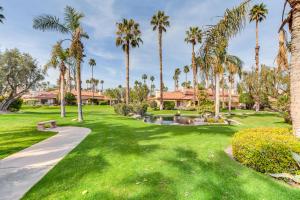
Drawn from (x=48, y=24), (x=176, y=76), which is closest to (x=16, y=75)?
(x=48, y=24)

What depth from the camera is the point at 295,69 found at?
6.02 m

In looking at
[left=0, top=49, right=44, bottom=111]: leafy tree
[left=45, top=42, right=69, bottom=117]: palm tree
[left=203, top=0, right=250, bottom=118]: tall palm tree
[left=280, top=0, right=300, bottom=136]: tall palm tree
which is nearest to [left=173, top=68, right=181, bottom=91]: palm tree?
[left=0, top=49, right=44, bottom=111]: leafy tree

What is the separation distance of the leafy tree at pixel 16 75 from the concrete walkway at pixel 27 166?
30.2 metres

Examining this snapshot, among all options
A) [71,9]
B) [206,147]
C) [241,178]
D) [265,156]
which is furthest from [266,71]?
[71,9]

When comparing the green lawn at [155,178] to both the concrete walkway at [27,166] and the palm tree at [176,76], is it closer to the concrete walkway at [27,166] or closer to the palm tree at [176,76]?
the concrete walkway at [27,166]

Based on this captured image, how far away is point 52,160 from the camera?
6.81m

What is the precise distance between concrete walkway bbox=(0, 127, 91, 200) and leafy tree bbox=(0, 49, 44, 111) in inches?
1189

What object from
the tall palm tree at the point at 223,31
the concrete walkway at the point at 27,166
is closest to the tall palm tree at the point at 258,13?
the tall palm tree at the point at 223,31

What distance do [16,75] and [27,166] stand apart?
3398 centimetres

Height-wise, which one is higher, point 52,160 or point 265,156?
point 265,156

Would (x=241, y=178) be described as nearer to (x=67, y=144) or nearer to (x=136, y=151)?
(x=136, y=151)

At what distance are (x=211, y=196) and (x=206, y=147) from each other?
4176 millimetres

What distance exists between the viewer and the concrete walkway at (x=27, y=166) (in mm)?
4609

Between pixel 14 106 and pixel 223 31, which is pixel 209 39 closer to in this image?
pixel 223 31
